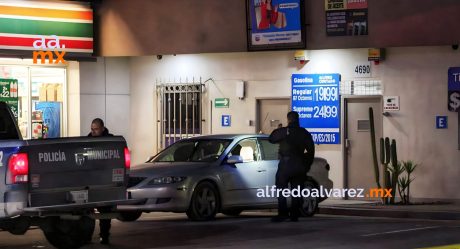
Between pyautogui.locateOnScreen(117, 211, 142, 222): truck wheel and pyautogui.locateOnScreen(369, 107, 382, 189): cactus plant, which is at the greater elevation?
pyautogui.locateOnScreen(369, 107, 382, 189): cactus plant

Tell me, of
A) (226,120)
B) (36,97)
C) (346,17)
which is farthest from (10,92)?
(346,17)

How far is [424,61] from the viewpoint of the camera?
2012cm

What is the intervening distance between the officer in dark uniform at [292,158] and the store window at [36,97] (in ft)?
26.8

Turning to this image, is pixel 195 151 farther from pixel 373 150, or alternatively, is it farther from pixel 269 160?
pixel 373 150

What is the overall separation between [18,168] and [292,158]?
19.7 ft

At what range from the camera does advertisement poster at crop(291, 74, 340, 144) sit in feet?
69.4

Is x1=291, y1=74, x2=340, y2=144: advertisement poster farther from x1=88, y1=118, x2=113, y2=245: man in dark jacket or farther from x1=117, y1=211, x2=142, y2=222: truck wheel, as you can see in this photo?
x1=88, y1=118, x2=113, y2=245: man in dark jacket

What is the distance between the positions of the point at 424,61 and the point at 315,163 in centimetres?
413

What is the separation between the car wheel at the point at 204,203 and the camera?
1570 cm

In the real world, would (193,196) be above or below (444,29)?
below

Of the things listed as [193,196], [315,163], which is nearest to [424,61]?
[315,163]

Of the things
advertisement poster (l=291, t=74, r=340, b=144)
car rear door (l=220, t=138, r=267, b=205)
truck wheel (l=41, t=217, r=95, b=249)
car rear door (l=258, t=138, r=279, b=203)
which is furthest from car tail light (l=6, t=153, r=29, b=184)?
advertisement poster (l=291, t=74, r=340, b=144)

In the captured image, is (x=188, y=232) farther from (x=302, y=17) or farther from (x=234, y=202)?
(x=302, y=17)
